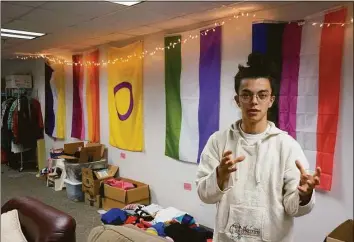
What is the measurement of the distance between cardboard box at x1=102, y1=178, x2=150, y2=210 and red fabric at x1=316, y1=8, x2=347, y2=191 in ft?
6.20

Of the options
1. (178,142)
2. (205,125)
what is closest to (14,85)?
(178,142)

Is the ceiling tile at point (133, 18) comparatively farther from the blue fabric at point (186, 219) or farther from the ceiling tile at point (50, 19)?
the blue fabric at point (186, 219)

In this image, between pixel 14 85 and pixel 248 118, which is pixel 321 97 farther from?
pixel 14 85

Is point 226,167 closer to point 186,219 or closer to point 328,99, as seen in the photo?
point 328,99

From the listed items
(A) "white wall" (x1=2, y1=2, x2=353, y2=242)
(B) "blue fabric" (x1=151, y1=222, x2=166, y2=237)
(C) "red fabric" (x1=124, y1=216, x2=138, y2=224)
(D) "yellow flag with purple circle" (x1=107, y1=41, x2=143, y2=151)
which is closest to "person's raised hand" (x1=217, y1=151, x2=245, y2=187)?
(A) "white wall" (x1=2, y1=2, x2=353, y2=242)

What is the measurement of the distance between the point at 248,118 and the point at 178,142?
1.89 m

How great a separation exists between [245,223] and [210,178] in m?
0.21

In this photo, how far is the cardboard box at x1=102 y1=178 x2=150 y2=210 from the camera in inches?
125

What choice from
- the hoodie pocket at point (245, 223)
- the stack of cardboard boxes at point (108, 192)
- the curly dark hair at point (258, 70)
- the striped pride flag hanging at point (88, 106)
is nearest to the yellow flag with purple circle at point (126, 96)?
the striped pride flag hanging at point (88, 106)

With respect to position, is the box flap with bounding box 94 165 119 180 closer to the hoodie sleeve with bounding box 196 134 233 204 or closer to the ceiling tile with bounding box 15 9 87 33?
the ceiling tile with bounding box 15 9 87 33

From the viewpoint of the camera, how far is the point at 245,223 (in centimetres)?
110

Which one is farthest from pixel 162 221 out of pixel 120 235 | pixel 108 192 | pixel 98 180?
pixel 120 235

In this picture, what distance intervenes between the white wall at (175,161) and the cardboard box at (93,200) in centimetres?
45

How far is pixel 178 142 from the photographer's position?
2.99 m
